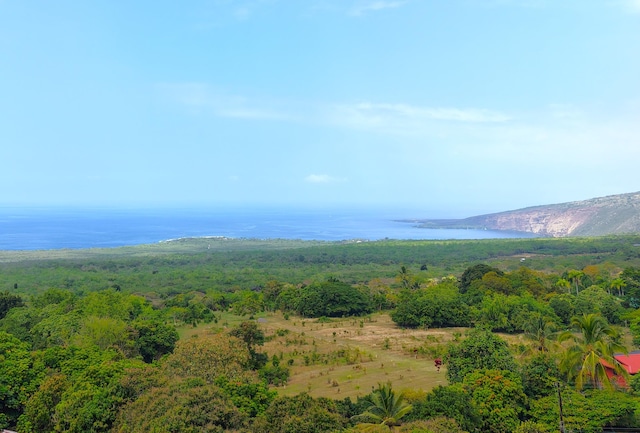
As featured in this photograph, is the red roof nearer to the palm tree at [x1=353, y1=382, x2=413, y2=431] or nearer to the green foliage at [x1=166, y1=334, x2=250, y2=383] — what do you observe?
the palm tree at [x1=353, y1=382, x2=413, y2=431]

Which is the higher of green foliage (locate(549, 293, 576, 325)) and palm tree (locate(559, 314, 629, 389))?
palm tree (locate(559, 314, 629, 389))

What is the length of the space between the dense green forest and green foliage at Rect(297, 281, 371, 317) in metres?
0.12

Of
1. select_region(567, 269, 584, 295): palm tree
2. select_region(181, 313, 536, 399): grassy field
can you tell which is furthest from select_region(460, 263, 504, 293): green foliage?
select_region(181, 313, 536, 399): grassy field

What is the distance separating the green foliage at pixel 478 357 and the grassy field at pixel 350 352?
2076 millimetres

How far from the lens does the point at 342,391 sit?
81.3 feet

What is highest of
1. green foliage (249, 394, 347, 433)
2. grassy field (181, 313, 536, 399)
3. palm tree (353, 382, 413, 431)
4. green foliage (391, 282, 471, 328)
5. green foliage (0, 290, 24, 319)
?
green foliage (0, 290, 24, 319)

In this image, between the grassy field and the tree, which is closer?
the grassy field

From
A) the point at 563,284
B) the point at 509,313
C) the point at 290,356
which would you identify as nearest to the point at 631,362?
the point at 509,313

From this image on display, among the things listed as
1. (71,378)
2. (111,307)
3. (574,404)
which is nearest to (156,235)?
(111,307)

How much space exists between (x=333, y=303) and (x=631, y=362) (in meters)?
26.3

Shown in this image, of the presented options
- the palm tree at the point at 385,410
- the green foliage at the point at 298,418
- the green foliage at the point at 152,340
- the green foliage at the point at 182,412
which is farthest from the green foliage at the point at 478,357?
the green foliage at the point at 152,340

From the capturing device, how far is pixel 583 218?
520 feet

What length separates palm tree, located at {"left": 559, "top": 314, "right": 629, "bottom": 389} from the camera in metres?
19.9

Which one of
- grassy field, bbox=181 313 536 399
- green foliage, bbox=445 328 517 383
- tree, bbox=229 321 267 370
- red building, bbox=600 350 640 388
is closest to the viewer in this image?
red building, bbox=600 350 640 388
